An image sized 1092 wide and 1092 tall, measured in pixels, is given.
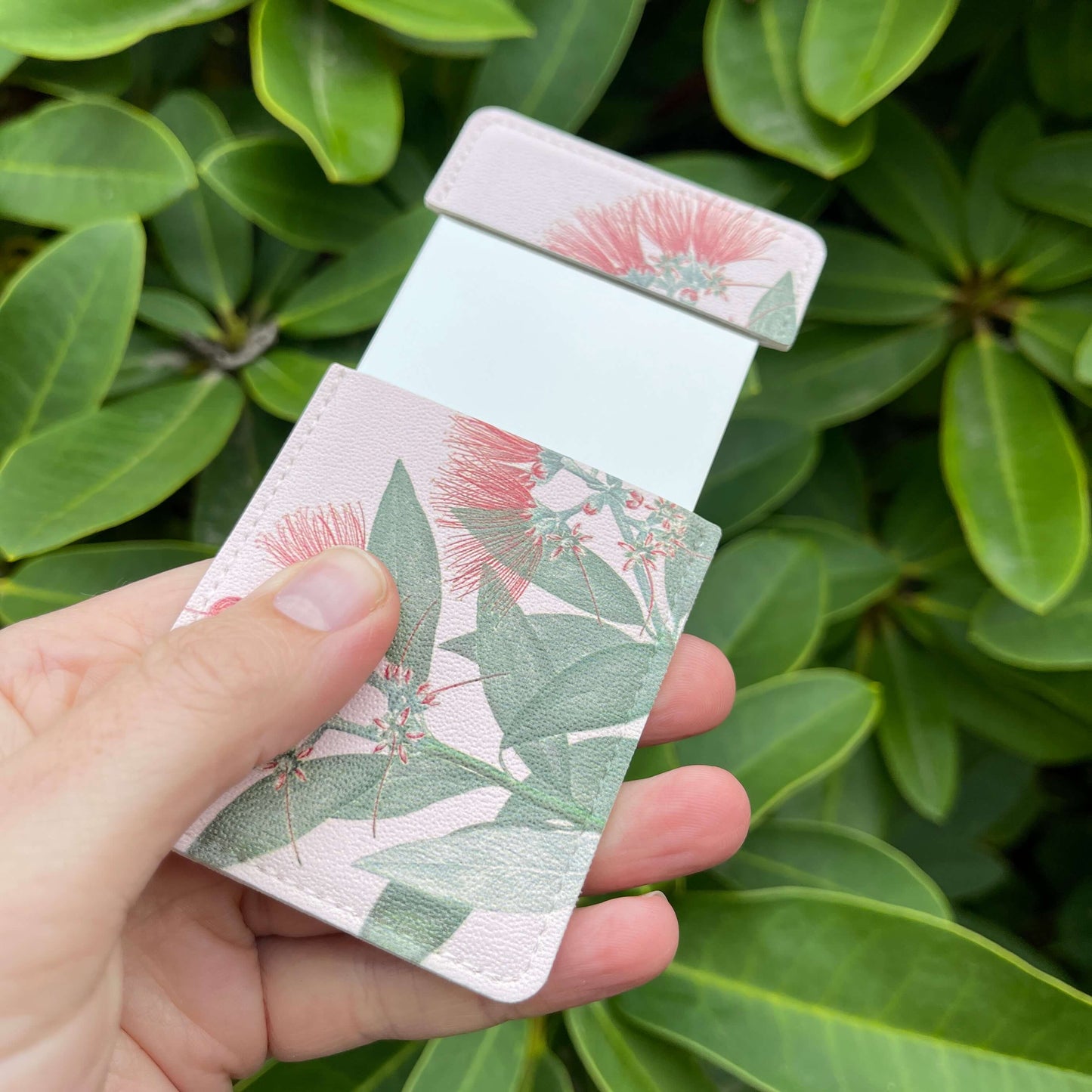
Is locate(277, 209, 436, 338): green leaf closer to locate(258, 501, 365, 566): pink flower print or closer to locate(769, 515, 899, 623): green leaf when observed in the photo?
locate(258, 501, 365, 566): pink flower print

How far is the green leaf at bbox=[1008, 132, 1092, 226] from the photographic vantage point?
899 millimetres

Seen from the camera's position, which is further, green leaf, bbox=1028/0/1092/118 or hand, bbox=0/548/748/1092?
green leaf, bbox=1028/0/1092/118

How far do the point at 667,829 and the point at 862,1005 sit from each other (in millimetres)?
195

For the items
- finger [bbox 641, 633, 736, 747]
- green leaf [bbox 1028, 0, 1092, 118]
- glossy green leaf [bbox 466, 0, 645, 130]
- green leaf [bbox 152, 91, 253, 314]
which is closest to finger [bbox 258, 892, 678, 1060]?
finger [bbox 641, 633, 736, 747]

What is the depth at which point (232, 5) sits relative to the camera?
2.65ft

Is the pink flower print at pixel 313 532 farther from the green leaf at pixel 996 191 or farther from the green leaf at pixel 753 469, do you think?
the green leaf at pixel 996 191

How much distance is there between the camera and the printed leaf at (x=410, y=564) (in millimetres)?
702

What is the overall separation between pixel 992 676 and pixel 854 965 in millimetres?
484

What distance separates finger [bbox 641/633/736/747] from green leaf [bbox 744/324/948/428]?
0.32 m

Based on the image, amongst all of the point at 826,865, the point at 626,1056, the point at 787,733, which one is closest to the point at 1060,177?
the point at 787,733

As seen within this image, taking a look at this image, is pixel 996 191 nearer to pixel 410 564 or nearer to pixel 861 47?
pixel 861 47

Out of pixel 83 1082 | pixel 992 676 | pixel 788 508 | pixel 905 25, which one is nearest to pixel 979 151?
pixel 905 25

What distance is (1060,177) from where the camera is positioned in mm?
915

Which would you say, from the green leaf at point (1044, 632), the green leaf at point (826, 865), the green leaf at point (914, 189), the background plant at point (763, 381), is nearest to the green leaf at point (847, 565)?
the background plant at point (763, 381)
